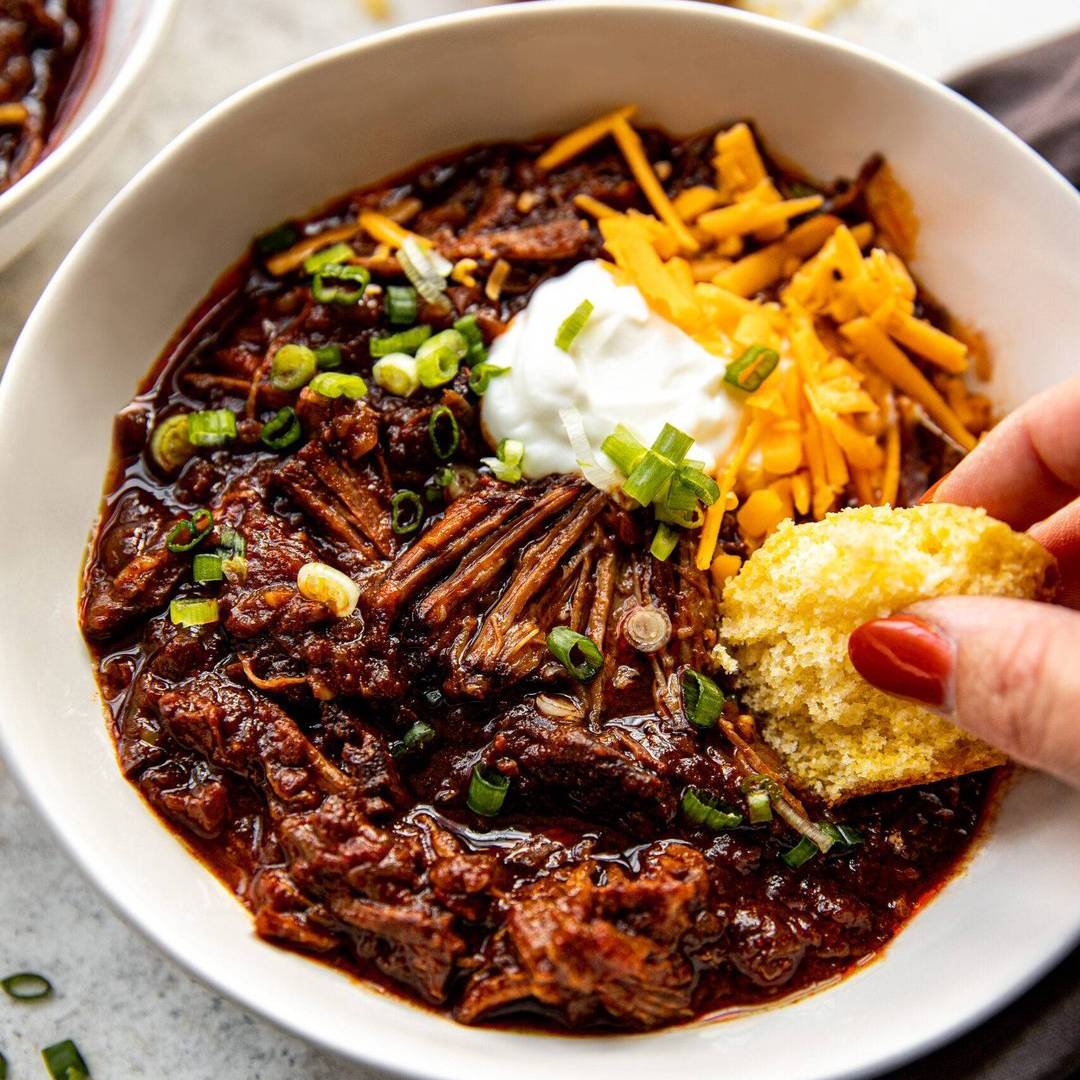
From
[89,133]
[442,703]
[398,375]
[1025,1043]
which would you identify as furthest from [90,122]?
[1025,1043]

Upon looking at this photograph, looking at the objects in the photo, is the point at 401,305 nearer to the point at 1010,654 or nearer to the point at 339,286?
the point at 339,286

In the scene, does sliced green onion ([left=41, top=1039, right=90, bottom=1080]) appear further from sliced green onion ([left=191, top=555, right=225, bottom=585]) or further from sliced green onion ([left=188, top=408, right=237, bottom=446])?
sliced green onion ([left=188, top=408, right=237, bottom=446])

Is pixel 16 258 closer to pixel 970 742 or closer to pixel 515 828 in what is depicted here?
pixel 515 828

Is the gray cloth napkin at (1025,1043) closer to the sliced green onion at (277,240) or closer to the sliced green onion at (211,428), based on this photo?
the sliced green onion at (211,428)

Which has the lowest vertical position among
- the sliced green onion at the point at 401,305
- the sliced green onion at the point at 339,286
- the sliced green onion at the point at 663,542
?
the sliced green onion at the point at 663,542

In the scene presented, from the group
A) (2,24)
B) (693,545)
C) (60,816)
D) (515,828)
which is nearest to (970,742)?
(693,545)

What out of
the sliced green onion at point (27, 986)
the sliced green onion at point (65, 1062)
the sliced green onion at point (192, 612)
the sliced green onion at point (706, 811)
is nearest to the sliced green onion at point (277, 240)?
the sliced green onion at point (192, 612)

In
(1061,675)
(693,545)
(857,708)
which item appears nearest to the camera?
(1061,675)
